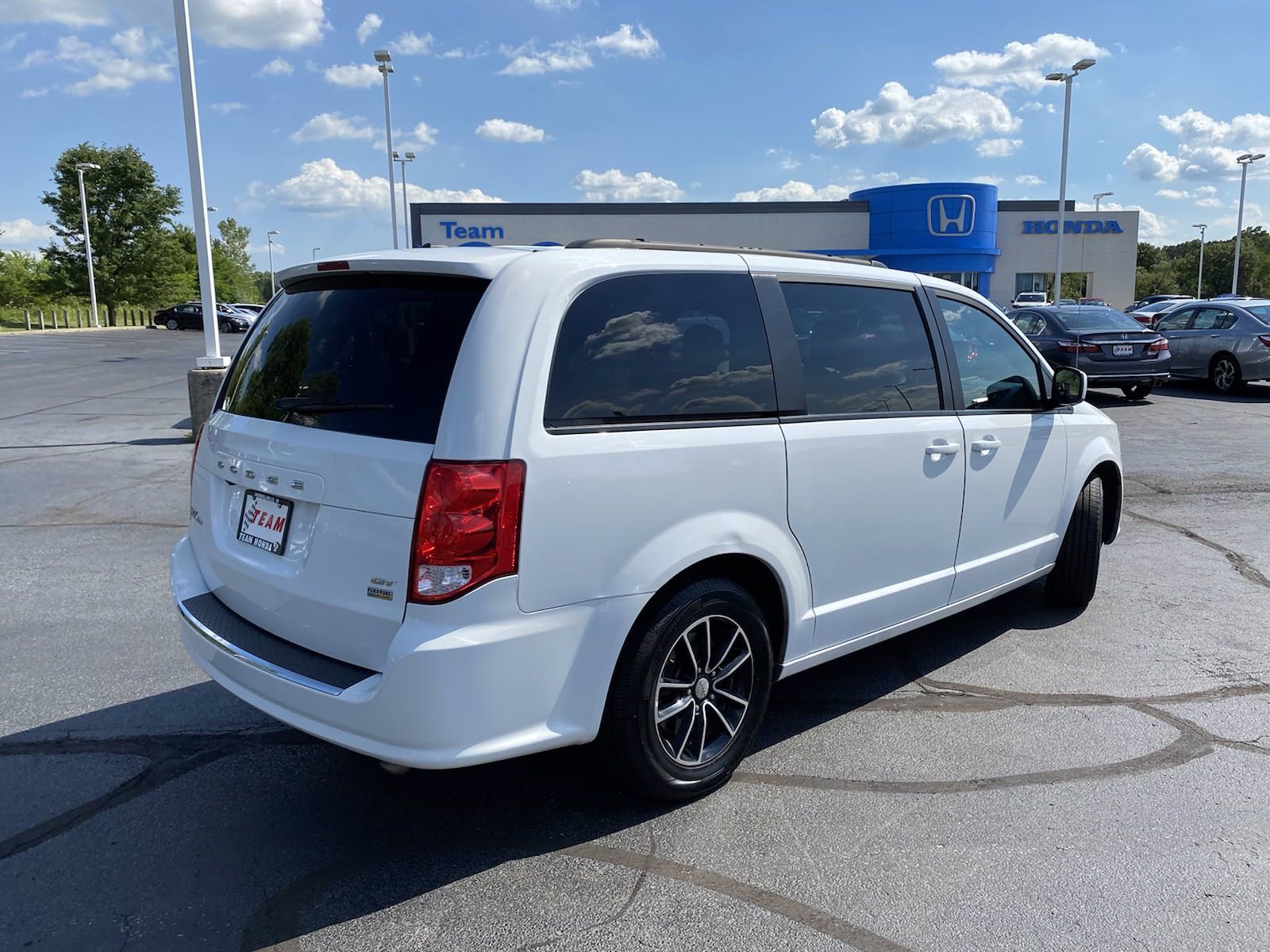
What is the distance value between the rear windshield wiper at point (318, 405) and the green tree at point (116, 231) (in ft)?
223

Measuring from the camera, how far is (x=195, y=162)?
36.3 ft

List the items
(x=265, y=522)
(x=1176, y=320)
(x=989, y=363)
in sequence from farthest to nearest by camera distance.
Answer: (x=1176, y=320)
(x=989, y=363)
(x=265, y=522)

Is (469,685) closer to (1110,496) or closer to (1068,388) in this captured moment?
(1068,388)

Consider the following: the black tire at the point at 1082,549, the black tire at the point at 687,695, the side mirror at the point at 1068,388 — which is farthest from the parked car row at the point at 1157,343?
the black tire at the point at 687,695

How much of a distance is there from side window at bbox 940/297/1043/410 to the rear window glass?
2497mm

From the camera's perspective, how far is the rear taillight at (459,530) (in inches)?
106

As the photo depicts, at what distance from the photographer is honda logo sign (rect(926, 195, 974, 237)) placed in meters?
46.2

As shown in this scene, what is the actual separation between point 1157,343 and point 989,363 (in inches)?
505

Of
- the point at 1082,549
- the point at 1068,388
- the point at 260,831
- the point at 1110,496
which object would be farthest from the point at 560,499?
the point at 1110,496

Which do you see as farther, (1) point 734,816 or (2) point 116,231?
(2) point 116,231

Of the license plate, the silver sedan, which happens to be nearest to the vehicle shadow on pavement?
the license plate

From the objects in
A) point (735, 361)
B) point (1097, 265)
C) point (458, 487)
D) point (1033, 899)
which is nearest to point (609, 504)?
point (458, 487)

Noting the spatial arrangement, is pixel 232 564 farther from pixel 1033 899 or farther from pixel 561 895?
pixel 1033 899

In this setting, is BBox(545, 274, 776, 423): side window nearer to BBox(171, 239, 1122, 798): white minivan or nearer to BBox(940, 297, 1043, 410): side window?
BBox(171, 239, 1122, 798): white minivan
